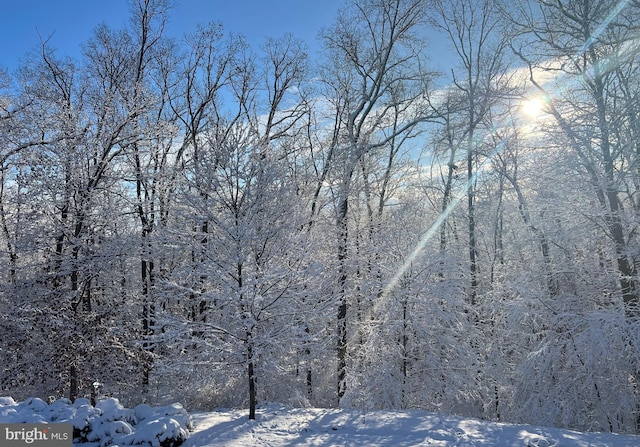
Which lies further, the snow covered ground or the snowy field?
the snow covered ground

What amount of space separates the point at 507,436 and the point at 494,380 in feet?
20.5

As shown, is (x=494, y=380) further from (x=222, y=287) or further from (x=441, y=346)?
(x=222, y=287)

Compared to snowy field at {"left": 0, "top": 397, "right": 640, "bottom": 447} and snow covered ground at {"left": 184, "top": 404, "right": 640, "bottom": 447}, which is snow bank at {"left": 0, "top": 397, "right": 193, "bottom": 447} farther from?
snow covered ground at {"left": 184, "top": 404, "right": 640, "bottom": 447}

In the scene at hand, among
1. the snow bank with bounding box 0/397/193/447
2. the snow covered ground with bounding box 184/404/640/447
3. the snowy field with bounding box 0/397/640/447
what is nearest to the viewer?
the snow bank with bounding box 0/397/193/447

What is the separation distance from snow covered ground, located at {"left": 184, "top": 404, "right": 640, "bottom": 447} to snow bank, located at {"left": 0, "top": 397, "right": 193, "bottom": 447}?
0.35 m

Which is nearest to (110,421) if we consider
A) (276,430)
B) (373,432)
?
(276,430)

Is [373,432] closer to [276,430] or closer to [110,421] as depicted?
[276,430]

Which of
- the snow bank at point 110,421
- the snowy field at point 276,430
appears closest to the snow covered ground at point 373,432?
the snowy field at point 276,430

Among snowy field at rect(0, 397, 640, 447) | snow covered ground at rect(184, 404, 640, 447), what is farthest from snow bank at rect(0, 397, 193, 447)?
snow covered ground at rect(184, 404, 640, 447)

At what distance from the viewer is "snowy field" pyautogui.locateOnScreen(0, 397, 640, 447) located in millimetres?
5961

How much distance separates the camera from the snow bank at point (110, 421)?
19.0 feet

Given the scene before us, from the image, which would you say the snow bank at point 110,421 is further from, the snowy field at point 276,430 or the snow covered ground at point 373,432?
the snow covered ground at point 373,432

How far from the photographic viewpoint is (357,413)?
7785mm

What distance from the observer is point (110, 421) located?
6281 mm
